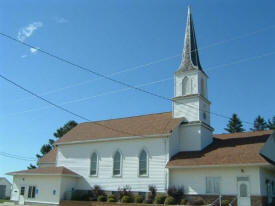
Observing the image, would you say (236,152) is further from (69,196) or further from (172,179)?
(69,196)

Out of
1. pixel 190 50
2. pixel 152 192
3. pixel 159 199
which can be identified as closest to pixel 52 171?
pixel 152 192

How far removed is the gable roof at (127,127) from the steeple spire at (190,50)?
5782 millimetres

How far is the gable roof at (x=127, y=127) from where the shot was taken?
34.6m

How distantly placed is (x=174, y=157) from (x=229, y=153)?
527 cm

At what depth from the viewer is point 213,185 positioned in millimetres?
29562

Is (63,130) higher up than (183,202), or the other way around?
(63,130)

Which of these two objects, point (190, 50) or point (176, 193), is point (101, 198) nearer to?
point (176, 193)

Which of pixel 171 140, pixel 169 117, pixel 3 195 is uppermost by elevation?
pixel 169 117

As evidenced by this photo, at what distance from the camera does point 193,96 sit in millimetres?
35594

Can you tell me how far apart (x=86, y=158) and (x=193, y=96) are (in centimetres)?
1356

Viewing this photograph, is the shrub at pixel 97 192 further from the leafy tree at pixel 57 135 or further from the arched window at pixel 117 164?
the leafy tree at pixel 57 135

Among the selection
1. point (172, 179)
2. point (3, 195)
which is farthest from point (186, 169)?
point (3, 195)

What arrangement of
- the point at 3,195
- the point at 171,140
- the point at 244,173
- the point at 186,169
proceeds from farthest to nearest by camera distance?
1. the point at 3,195
2. the point at 171,140
3. the point at 186,169
4. the point at 244,173

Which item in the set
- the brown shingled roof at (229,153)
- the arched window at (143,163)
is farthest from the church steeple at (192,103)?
the arched window at (143,163)
